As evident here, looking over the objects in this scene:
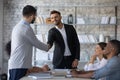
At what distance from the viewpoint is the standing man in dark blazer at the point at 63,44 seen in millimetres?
4828

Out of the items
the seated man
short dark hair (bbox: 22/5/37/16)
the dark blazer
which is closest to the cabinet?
the dark blazer

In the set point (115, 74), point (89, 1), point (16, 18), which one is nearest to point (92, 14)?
point (89, 1)

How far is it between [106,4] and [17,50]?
14.8 feet

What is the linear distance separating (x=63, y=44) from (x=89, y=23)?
3.00 metres

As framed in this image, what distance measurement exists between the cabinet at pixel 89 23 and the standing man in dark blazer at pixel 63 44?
2758mm

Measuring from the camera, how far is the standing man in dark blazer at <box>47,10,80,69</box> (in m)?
4.83

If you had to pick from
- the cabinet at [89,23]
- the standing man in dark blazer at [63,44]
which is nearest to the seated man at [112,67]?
the standing man in dark blazer at [63,44]

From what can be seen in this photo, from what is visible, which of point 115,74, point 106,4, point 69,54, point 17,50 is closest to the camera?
point 115,74

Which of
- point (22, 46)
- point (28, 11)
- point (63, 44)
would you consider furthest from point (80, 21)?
point (22, 46)

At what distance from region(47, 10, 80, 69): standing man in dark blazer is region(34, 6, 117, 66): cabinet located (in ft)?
9.05

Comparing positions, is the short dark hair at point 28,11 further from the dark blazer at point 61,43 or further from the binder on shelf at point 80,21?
the binder on shelf at point 80,21

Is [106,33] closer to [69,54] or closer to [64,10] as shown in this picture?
[64,10]

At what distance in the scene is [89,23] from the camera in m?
7.71

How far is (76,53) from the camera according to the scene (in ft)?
16.0
